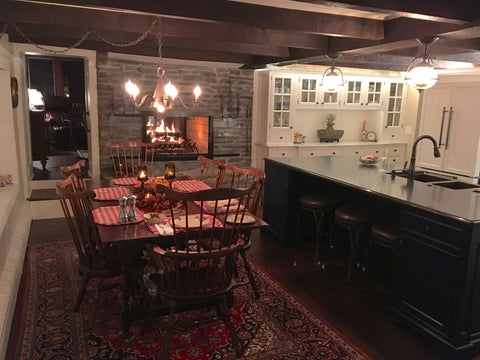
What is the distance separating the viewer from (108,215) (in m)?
2.64

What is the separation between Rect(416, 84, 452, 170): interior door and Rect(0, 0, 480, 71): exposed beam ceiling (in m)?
1.77

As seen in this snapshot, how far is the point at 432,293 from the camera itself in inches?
98.0

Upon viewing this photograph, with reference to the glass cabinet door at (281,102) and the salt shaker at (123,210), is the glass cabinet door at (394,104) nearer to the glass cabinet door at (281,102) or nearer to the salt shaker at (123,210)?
the glass cabinet door at (281,102)

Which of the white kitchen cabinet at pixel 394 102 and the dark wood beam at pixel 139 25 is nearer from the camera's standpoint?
the dark wood beam at pixel 139 25

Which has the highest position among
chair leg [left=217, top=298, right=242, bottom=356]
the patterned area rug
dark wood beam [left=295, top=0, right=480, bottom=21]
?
dark wood beam [left=295, top=0, right=480, bottom=21]

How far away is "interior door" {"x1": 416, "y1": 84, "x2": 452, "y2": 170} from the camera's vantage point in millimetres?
6268

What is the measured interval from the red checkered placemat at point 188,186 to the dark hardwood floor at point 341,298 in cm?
94

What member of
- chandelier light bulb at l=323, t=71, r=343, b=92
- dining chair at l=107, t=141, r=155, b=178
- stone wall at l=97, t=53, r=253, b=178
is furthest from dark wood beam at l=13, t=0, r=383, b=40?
stone wall at l=97, t=53, r=253, b=178

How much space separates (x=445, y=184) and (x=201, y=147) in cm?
370

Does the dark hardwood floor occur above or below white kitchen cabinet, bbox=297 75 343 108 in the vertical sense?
below

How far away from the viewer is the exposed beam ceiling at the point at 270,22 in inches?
94.3

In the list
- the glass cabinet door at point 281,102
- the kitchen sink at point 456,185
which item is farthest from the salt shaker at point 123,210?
the glass cabinet door at point 281,102

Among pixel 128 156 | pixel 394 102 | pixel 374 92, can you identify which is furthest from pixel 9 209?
pixel 394 102

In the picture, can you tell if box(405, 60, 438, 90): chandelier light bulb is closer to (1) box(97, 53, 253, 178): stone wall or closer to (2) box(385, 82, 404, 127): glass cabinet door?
(1) box(97, 53, 253, 178): stone wall
